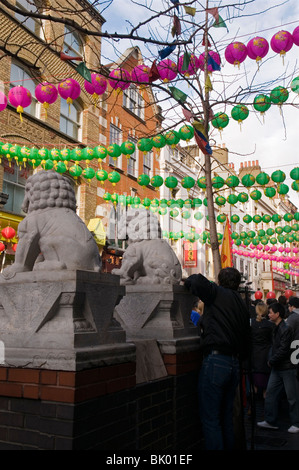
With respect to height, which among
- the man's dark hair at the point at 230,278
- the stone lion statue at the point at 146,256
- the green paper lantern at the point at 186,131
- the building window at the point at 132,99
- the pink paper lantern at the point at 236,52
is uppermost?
the building window at the point at 132,99

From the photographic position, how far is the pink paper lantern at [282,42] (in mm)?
8148

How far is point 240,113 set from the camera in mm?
9461

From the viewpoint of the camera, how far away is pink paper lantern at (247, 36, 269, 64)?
27.3 ft

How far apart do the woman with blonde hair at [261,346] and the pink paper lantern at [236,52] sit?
504 centimetres

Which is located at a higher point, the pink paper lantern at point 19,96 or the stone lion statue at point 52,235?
the pink paper lantern at point 19,96

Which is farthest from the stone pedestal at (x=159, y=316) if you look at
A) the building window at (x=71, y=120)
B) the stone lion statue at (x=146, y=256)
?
the building window at (x=71, y=120)

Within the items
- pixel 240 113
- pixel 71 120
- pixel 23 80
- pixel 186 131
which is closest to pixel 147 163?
pixel 71 120

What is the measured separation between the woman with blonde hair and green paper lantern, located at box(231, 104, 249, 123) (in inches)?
178

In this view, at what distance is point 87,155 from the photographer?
11.5 meters

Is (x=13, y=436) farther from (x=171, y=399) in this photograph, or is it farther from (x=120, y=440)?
(x=171, y=399)

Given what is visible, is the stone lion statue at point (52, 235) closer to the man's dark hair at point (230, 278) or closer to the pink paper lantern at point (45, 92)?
the man's dark hair at point (230, 278)

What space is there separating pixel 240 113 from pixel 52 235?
755 centimetres
